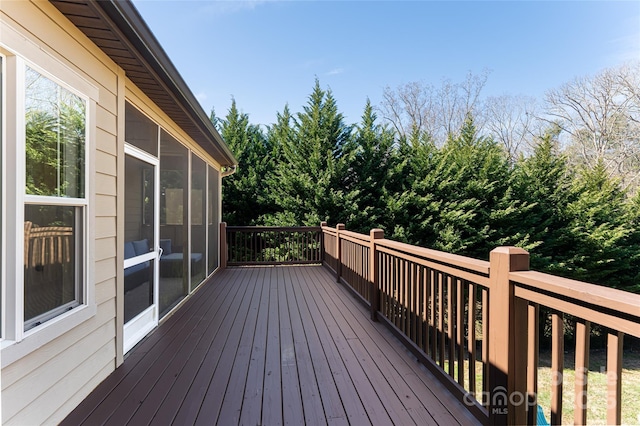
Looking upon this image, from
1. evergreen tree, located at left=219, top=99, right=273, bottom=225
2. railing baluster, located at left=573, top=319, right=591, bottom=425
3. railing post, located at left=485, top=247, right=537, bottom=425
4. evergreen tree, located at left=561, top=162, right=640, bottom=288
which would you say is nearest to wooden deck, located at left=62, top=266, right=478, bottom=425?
railing post, located at left=485, top=247, right=537, bottom=425

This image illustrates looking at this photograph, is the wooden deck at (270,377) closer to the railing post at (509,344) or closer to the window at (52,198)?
the railing post at (509,344)

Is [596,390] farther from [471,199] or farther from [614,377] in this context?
[614,377]

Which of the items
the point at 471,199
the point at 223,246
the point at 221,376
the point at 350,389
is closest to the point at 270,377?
the point at 221,376

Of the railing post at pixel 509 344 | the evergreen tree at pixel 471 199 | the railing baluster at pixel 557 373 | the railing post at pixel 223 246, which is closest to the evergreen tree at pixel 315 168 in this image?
the railing post at pixel 223 246

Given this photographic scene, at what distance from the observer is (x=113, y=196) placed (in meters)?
2.37

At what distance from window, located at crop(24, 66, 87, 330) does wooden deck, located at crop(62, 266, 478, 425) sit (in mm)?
739

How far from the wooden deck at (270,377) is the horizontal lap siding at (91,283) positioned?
0.60 feet

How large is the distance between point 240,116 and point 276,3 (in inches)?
174

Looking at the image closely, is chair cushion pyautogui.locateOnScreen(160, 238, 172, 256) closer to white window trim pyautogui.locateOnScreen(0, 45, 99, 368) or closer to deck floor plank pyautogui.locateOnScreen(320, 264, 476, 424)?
white window trim pyautogui.locateOnScreen(0, 45, 99, 368)

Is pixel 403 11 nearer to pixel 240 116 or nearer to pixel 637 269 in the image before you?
pixel 240 116

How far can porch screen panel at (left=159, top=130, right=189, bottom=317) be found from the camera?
3.50 m

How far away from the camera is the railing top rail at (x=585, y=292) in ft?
3.23

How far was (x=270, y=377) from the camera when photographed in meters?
2.29

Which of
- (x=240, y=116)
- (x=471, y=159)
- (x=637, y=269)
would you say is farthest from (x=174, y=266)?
(x=637, y=269)
